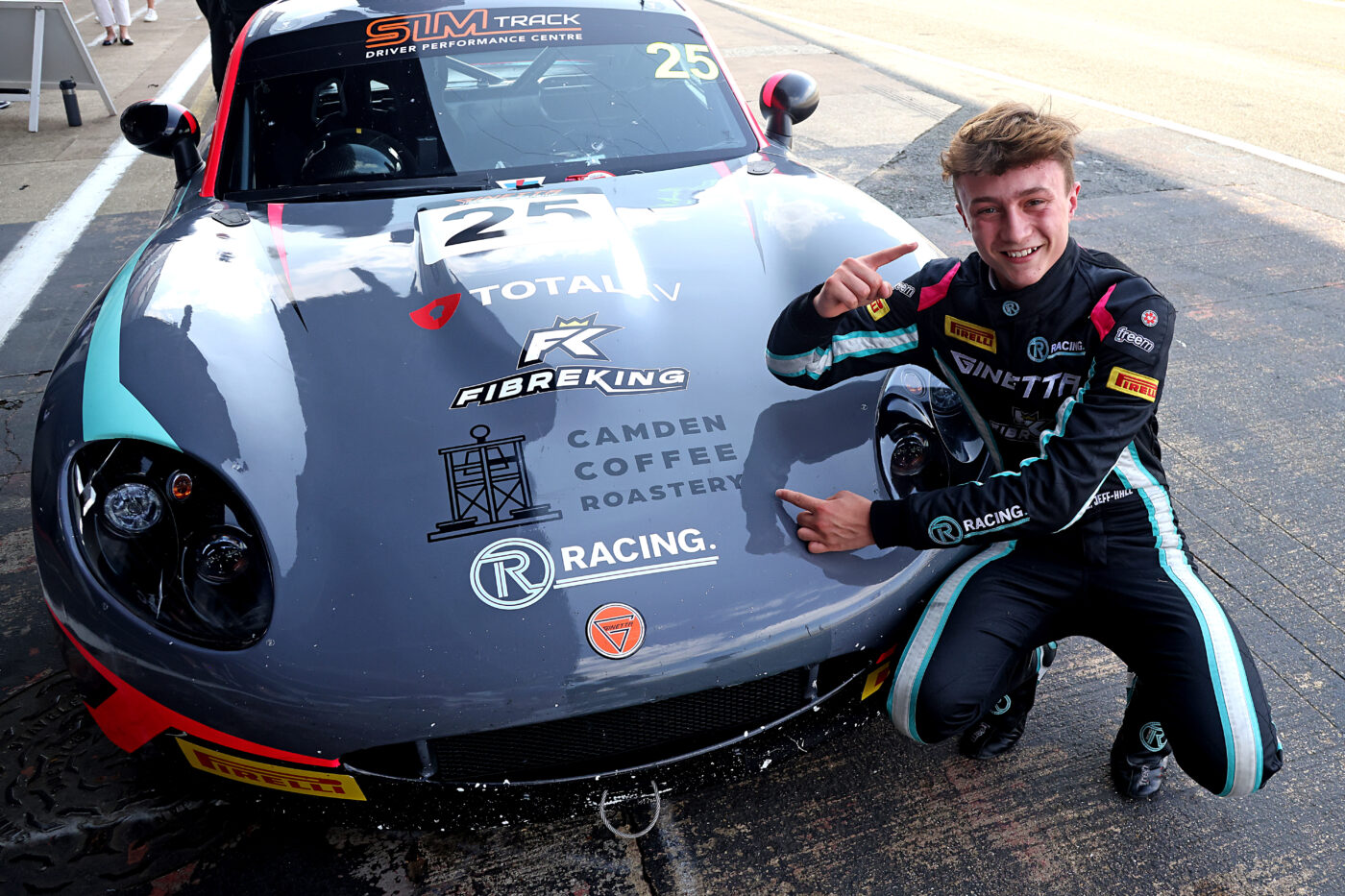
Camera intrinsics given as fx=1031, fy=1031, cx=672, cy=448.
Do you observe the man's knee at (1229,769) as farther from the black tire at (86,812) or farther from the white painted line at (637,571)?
the black tire at (86,812)

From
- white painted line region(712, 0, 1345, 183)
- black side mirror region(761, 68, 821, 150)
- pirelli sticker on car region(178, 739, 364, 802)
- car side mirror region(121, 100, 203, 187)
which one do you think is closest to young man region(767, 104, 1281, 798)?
pirelli sticker on car region(178, 739, 364, 802)

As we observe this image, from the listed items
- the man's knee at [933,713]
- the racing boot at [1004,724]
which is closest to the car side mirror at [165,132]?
the man's knee at [933,713]

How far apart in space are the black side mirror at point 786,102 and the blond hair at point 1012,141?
57.3 inches

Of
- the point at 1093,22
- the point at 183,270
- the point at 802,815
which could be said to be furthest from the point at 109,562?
the point at 1093,22

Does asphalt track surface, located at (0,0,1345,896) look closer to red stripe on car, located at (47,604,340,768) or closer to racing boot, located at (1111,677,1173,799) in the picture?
racing boot, located at (1111,677,1173,799)

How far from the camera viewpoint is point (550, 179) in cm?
281

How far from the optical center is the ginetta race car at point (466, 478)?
63.3 inches

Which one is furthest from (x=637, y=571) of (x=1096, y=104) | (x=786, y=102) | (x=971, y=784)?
(x=1096, y=104)

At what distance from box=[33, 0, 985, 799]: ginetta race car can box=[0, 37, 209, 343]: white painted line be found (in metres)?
2.35

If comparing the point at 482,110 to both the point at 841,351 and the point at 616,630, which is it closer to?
the point at 841,351

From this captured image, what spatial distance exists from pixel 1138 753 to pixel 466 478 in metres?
1.37

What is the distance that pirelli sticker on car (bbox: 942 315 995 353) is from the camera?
6.41 ft

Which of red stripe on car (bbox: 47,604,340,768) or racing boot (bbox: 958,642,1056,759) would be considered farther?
racing boot (bbox: 958,642,1056,759)

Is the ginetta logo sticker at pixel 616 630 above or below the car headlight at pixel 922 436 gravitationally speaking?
below
